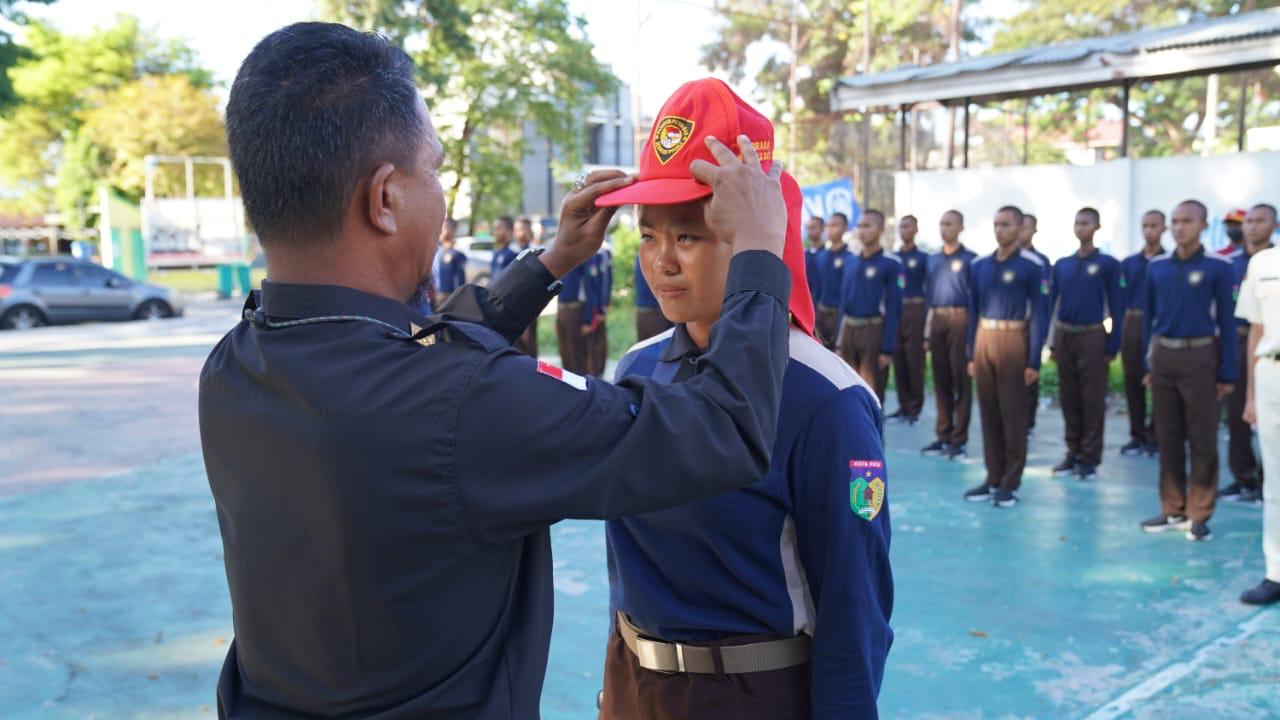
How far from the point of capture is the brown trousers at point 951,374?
878cm

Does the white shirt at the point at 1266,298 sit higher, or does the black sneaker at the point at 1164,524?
the white shirt at the point at 1266,298

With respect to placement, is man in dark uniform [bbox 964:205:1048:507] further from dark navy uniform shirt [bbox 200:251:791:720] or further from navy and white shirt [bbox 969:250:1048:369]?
dark navy uniform shirt [bbox 200:251:791:720]

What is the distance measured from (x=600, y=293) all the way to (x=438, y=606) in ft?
35.3

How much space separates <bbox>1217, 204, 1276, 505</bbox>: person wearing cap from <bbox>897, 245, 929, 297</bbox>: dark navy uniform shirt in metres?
3.10

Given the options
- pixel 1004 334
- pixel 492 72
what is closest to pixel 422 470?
pixel 1004 334

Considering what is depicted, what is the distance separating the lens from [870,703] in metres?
1.80

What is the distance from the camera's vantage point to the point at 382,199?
1396 millimetres

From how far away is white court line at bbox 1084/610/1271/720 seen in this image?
3861mm

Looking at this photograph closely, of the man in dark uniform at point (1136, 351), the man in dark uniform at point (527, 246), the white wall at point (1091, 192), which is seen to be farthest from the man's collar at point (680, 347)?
the white wall at point (1091, 192)

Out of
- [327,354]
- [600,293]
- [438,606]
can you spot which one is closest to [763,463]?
[438,606]

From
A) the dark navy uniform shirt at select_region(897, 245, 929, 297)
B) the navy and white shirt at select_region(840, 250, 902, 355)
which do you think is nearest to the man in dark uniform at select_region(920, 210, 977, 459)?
the navy and white shirt at select_region(840, 250, 902, 355)

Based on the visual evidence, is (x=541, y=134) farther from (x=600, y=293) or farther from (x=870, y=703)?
(x=870, y=703)

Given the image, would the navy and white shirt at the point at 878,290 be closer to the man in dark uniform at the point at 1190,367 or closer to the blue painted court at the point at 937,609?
the blue painted court at the point at 937,609

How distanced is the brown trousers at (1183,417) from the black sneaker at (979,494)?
3.52 ft
